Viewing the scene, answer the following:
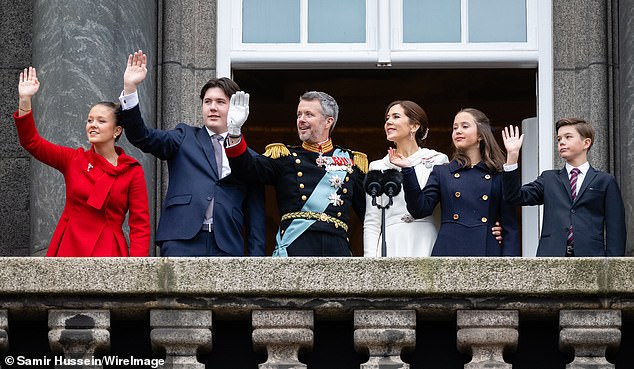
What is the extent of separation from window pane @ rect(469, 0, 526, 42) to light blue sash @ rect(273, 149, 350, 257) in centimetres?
262

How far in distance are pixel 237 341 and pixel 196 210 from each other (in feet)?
5.62

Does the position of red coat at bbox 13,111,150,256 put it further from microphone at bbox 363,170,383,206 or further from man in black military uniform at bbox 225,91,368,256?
microphone at bbox 363,170,383,206

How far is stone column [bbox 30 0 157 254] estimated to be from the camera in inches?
469

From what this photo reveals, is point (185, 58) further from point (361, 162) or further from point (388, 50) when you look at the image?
point (361, 162)

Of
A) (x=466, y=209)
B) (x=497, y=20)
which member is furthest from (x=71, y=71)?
(x=466, y=209)

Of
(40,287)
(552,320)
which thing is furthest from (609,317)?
(40,287)

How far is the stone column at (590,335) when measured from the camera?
8484 mm

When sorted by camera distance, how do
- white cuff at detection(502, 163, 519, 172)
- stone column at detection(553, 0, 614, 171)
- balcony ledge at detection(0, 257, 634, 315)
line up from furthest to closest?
stone column at detection(553, 0, 614, 171)
white cuff at detection(502, 163, 519, 172)
balcony ledge at detection(0, 257, 634, 315)

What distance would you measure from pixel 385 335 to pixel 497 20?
4.87 metres

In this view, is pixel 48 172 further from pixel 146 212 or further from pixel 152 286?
pixel 152 286

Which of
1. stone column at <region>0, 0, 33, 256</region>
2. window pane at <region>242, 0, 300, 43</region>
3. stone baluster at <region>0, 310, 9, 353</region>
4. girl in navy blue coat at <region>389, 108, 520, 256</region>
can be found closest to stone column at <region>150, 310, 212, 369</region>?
stone baluster at <region>0, 310, 9, 353</region>

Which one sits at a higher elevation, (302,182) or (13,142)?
(13,142)

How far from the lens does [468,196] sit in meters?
10.4

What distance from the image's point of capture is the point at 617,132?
12.6 meters
